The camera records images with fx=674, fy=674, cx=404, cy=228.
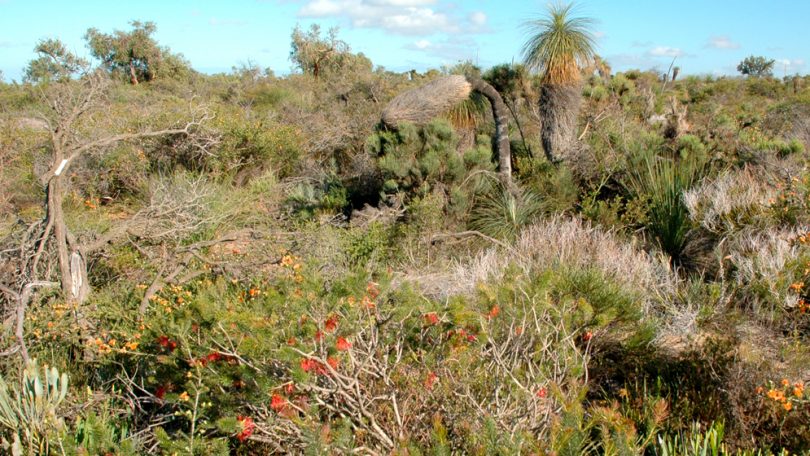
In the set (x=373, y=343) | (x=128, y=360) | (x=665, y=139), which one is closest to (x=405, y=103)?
(x=665, y=139)

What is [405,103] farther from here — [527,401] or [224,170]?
[527,401]

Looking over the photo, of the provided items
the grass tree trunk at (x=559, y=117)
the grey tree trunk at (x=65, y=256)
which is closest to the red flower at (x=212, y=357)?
the grey tree trunk at (x=65, y=256)

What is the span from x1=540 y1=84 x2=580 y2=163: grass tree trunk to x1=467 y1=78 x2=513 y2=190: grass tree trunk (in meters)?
0.58

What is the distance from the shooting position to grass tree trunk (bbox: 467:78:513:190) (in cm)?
928

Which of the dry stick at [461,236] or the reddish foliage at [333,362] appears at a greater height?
the reddish foliage at [333,362]

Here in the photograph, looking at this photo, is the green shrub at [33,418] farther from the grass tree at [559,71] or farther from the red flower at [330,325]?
the grass tree at [559,71]

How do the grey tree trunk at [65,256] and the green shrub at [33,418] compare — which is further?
the grey tree trunk at [65,256]

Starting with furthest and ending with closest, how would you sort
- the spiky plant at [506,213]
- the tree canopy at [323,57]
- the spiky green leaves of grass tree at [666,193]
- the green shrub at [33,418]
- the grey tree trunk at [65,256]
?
the tree canopy at [323,57], the spiky plant at [506,213], the spiky green leaves of grass tree at [666,193], the grey tree trunk at [65,256], the green shrub at [33,418]

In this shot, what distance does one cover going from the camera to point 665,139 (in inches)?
355

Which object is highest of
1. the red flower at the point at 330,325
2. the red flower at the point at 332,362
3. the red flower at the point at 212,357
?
the red flower at the point at 330,325

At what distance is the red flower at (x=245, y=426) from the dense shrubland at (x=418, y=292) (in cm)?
3

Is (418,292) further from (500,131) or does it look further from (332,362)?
(500,131)

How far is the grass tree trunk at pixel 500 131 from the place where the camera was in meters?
9.28

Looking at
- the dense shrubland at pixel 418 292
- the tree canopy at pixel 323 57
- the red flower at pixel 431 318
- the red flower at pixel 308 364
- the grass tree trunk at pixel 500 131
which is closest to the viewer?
the red flower at pixel 308 364
